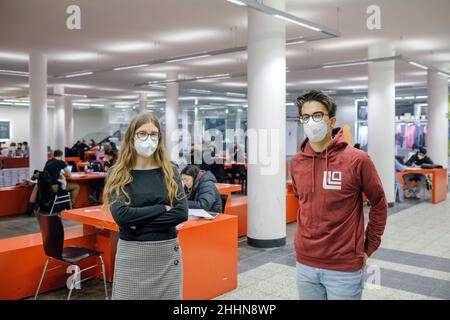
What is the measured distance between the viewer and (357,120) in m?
21.8

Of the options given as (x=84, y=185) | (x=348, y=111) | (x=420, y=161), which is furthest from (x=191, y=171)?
(x=348, y=111)

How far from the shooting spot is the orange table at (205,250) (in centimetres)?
391

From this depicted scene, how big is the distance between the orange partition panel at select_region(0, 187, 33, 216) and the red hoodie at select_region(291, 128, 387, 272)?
7.83 metres

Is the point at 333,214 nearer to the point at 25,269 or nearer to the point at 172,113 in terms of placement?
the point at 25,269

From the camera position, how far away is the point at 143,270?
2.39 metres

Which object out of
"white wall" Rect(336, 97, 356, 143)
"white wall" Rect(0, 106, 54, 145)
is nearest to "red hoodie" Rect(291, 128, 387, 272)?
"white wall" Rect(336, 97, 356, 143)

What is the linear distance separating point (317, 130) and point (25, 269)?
3351 millimetres

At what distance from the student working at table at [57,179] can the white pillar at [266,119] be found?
4.02 meters

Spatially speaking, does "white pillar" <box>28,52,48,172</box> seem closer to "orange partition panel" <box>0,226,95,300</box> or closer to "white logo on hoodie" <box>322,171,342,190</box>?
"orange partition panel" <box>0,226,95,300</box>

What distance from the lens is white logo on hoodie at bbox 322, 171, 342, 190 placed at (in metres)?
2.13

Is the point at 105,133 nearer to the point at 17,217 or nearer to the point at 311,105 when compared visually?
the point at 17,217

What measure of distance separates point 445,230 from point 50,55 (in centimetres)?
995

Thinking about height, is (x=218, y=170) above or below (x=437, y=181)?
above
